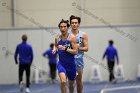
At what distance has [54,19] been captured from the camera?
28.4 m

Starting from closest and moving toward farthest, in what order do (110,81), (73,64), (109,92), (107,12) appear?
(73,64), (109,92), (110,81), (107,12)

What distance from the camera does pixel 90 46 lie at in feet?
89.7

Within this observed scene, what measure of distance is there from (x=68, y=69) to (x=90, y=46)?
50.5 feet

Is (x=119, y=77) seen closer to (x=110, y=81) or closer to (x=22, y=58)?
(x=110, y=81)

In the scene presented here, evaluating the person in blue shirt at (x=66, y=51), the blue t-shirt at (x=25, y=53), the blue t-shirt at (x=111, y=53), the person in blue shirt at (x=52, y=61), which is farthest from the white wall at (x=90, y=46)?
the person in blue shirt at (x=66, y=51)

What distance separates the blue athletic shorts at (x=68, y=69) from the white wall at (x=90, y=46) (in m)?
15.0

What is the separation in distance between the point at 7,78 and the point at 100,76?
5233 millimetres

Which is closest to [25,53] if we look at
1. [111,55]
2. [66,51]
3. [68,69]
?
[111,55]

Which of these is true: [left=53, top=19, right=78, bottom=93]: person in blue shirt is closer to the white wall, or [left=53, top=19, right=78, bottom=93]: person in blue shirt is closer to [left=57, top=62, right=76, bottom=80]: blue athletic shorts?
[left=57, top=62, right=76, bottom=80]: blue athletic shorts

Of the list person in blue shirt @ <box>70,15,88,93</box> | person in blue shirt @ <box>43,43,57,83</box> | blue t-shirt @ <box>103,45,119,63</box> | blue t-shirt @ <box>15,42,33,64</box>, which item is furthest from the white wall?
person in blue shirt @ <box>70,15,88,93</box>

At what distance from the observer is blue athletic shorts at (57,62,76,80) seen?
466 inches

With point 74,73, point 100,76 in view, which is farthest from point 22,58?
point 100,76

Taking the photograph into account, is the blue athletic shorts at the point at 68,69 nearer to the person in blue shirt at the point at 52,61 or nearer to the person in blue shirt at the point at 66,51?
the person in blue shirt at the point at 66,51

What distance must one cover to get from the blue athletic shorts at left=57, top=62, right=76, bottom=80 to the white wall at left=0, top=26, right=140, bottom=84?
15.0 metres
